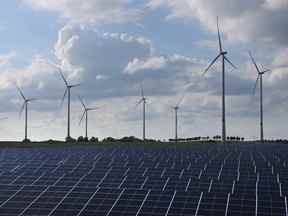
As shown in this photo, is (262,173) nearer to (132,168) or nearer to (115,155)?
(132,168)

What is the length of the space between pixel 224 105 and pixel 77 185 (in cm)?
4476

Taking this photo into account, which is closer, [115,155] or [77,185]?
[77,185]

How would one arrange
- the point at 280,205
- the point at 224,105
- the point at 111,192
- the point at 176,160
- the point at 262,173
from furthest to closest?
the point at 224,105
the point at 176,160
the point at 262,173
the point at 111,192
the point at 280,205

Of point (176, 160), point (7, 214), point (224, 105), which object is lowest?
point (7, 214)

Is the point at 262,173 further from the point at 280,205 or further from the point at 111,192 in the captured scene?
the point at 111,192

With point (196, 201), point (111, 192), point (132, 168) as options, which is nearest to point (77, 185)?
point (111, 192)

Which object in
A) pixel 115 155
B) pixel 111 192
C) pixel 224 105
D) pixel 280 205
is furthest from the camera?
pixel 224 105

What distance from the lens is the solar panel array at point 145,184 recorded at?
53125mm

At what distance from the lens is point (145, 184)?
61250mm

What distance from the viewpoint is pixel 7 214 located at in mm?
53062

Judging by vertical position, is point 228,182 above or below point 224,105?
below

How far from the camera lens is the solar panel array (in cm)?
5312

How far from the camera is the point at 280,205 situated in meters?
52.4

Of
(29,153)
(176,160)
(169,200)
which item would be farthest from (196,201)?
(29,153)
